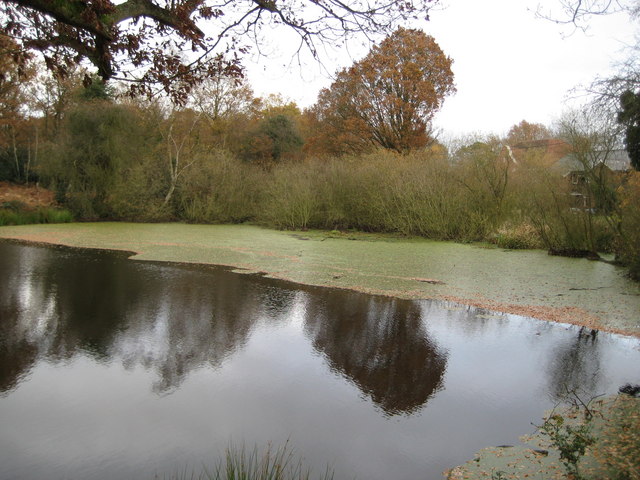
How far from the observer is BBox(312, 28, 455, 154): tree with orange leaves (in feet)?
81.2

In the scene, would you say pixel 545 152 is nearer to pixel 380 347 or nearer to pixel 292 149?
pixel 292 149

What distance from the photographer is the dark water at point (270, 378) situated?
135 inches

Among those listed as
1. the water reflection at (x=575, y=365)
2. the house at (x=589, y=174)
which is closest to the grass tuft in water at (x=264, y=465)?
the water reflection at (x=575, y=365)

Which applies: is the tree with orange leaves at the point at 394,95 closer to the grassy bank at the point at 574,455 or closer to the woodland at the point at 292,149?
the woodland at the point at 292,149

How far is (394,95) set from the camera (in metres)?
24.9

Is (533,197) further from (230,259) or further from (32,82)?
(32,82)

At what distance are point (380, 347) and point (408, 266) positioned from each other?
5.56 meters

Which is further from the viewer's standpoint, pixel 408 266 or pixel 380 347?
pixel 408 266

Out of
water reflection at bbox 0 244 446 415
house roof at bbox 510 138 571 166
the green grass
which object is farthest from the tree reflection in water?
the green grass

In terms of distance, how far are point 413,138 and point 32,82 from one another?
2097 cm

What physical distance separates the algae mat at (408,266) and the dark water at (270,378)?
99cm

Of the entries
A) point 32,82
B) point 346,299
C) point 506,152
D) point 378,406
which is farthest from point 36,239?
point 32,82

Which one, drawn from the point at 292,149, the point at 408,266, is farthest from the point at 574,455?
the point at 292,149

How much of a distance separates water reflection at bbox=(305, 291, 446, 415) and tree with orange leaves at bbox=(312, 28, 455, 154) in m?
18.1
